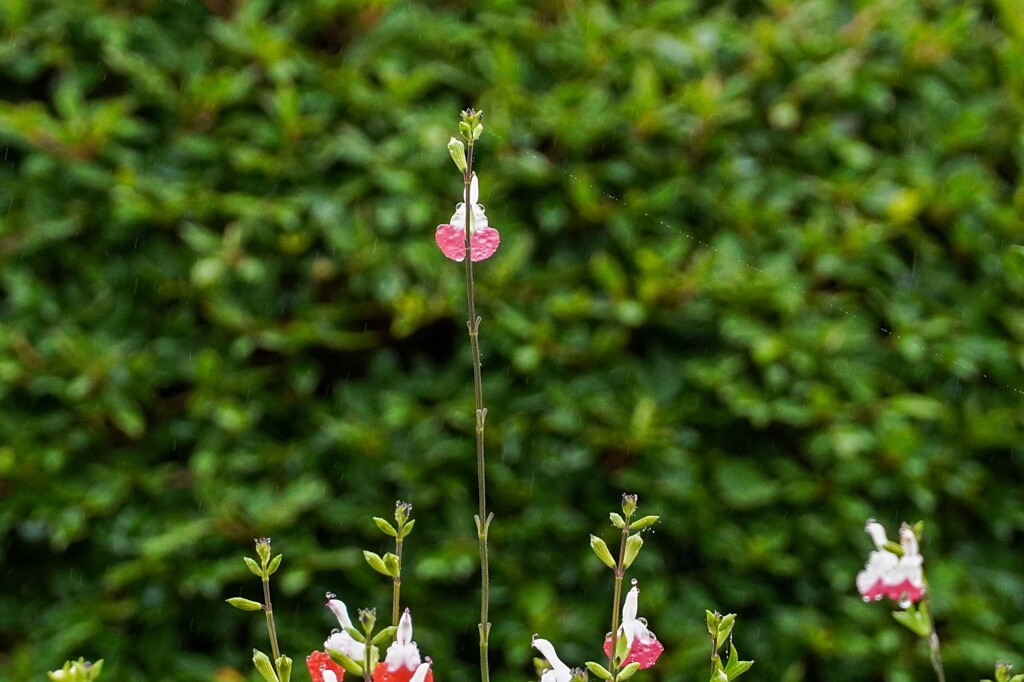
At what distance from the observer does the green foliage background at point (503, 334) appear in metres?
1.97

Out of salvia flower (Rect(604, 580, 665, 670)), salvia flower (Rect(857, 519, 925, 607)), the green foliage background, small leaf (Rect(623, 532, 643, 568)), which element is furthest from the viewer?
the green foliage background

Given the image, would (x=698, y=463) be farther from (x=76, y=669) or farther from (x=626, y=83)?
(x=76, y=669)

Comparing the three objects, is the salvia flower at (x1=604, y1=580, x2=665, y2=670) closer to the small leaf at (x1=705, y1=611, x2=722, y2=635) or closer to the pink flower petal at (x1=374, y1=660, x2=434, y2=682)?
the small leaf at (x1=705, y1=611, x2=722, y2=635)

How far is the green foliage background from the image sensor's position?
197cm

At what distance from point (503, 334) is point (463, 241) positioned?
973 mm

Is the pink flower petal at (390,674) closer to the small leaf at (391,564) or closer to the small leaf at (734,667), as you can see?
the small leaf at (391,564)

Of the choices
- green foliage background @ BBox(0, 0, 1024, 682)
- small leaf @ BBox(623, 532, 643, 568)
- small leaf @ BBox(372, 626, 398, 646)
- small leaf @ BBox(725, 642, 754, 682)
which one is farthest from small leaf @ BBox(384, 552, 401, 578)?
green foliage background @ BBox(0, 0, 1024, 682)

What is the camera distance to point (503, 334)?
6.52ft

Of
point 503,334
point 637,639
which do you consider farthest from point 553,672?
point 503,334

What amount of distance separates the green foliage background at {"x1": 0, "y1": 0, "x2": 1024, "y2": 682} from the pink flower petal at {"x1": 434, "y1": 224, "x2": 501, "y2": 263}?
95 centimetres

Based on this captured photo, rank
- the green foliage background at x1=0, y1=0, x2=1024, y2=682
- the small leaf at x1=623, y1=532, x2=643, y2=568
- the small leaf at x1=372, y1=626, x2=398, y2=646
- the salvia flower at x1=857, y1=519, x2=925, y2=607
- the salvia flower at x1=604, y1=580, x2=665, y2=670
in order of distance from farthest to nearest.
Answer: the green foliage background at x1=0, y1=0, x2=1024, y2=682
the salvia flower at x1=857, y1=519, x2=925, y2=607
the salvia flower at x1=604, y1=580, x2=665, y2=670
the small leaf at x1=623, y1=532, x2=643, y2=568
the small leaf at x1=372, y1=626, x2=398, y2=646

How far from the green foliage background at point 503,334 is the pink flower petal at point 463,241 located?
37.5 inches

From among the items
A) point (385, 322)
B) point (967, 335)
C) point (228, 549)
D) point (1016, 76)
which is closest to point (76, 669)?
point (228, 549)

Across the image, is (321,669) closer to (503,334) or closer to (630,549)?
(630,549)
